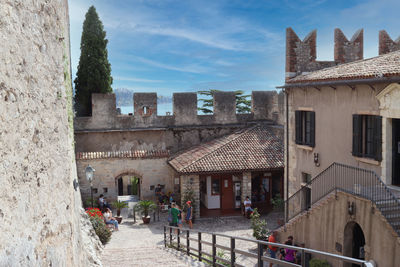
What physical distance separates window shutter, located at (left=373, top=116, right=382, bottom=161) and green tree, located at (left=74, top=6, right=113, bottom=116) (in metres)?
15.7

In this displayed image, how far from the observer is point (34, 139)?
3619 millimetres

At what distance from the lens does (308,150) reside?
48.1 ft

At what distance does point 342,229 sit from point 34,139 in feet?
28.7

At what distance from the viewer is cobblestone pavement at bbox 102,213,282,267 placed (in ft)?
32.5

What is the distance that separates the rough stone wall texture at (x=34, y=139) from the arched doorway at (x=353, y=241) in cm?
771

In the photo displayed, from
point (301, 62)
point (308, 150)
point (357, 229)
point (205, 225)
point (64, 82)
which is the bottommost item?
point (205, 225)

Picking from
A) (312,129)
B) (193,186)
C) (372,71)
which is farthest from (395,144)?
(193,186)

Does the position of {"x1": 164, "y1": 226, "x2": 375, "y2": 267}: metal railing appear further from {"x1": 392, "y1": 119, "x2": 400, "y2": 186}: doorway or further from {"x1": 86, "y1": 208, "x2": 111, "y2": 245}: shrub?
{"x1": 392, "y1": 119, "x2": 400, "y2": 186}: doorway

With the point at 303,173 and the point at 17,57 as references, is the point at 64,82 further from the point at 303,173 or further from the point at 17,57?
the point at 303,173

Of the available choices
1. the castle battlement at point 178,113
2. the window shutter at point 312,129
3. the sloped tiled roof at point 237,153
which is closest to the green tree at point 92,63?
the castle battlement at point 178,113

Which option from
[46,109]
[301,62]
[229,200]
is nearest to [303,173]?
[301,62]

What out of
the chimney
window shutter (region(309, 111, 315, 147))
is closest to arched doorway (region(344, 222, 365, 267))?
window shutter (region(309, 111, 315, 147))

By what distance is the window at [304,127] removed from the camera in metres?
14.4

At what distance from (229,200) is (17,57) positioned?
58.8ft
